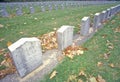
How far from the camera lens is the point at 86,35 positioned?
6.39m

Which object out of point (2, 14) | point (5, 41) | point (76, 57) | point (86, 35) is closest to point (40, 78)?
point (76, 57)

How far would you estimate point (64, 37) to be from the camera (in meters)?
4.67

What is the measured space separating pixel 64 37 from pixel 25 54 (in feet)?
5.16

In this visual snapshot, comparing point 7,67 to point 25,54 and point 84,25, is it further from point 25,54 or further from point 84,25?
point 84,25

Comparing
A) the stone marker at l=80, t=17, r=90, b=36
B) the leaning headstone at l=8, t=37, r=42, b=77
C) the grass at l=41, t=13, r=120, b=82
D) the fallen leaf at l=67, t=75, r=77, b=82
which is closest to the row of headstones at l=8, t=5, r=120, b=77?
the leaning headstone at l=8, t=37, r=42, b=77

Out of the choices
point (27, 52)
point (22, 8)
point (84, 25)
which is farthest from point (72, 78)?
point (22, 8)

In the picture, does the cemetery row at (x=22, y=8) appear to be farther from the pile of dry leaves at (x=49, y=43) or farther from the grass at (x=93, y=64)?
the grass at (x=93, y=64)

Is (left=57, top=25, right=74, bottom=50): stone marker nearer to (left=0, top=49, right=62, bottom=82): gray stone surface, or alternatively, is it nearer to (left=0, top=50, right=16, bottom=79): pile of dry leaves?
(left=0, top=49, right=62, bottom=82): gray stone surface

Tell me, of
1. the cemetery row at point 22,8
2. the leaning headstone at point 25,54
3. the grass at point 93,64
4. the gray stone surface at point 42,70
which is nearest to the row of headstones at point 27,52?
the leaning headstone at point 25,54

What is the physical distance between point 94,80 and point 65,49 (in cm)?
168

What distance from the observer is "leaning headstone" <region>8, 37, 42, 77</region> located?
10.9ft

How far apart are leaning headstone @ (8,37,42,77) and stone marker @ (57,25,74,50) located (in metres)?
0.90

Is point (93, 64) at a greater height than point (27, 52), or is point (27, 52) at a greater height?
point (27, 52)

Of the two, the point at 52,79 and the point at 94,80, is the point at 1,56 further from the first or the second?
the point at 94,80
